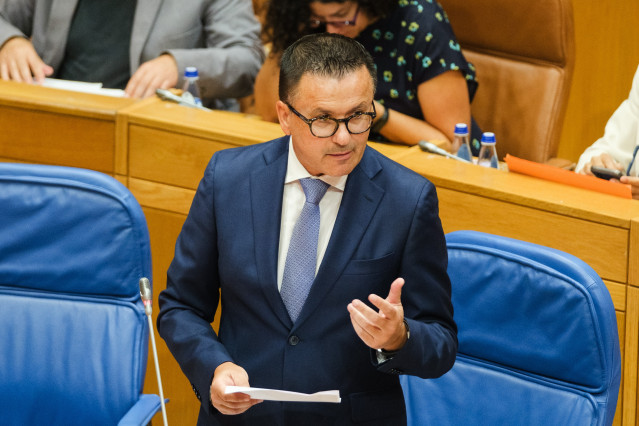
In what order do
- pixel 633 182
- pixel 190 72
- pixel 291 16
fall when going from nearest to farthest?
pixel 633 182 < pixel 291 16 < pixel 190 72

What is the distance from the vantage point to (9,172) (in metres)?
1.92

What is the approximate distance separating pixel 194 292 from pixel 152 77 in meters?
1.47

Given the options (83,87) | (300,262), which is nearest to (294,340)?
(300,262)

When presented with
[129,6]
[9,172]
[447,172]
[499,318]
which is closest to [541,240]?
[447,172]

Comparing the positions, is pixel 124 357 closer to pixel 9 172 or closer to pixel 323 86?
pixel 9 172

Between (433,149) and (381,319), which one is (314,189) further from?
(433,149)

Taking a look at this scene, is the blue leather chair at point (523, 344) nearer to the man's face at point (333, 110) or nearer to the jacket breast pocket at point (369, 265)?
the jacket breast pocket at point (369, 265)

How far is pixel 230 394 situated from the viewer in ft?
4.75

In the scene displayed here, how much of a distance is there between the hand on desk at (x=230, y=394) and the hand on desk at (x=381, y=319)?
0.67ft

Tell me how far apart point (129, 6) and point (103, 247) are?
157cm

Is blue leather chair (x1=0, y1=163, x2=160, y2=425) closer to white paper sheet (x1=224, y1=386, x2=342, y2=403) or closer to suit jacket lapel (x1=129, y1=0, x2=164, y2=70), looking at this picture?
white paper sheet (x1=224, y1=386, x2=342, y2=403)

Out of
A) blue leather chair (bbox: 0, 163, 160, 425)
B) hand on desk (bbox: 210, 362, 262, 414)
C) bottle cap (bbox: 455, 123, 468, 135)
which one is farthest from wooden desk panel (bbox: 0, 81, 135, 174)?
hand on desk (bbox: 210, 362, 262, 414)

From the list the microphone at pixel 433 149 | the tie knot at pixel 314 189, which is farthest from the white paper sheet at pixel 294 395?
the microphone at pixel 433 149

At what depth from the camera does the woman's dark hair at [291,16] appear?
111 inches
